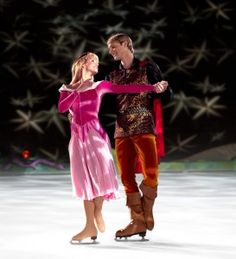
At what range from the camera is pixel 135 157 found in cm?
625

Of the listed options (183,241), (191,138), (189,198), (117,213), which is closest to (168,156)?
(191,138)

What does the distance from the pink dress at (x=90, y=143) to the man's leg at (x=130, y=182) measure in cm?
9

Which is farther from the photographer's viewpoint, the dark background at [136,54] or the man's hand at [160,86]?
the dark background at [136,54]

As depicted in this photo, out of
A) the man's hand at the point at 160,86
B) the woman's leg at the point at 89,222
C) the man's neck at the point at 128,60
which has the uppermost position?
the man's neck at the point at 128,60

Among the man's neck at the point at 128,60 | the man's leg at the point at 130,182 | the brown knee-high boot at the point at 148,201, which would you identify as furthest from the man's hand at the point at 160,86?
the brown knee-high boot at the point at 148,201

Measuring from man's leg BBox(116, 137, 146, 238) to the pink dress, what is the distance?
0.09 m

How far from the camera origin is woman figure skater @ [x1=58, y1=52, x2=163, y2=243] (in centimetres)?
608

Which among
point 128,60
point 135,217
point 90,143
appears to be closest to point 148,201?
point 135,217

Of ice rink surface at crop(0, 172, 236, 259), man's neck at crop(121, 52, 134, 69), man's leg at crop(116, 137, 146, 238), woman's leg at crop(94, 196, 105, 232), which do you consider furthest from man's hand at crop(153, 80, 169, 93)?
ice rink surface at crop(0, 172, 236, 259)

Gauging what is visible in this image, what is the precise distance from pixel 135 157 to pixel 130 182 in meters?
0.18

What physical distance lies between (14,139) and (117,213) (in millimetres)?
11199

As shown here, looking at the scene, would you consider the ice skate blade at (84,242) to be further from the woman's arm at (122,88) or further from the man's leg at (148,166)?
the woman's arm at (122,88)

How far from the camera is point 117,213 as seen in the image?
8.60 m

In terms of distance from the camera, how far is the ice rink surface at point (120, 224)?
233 inches
